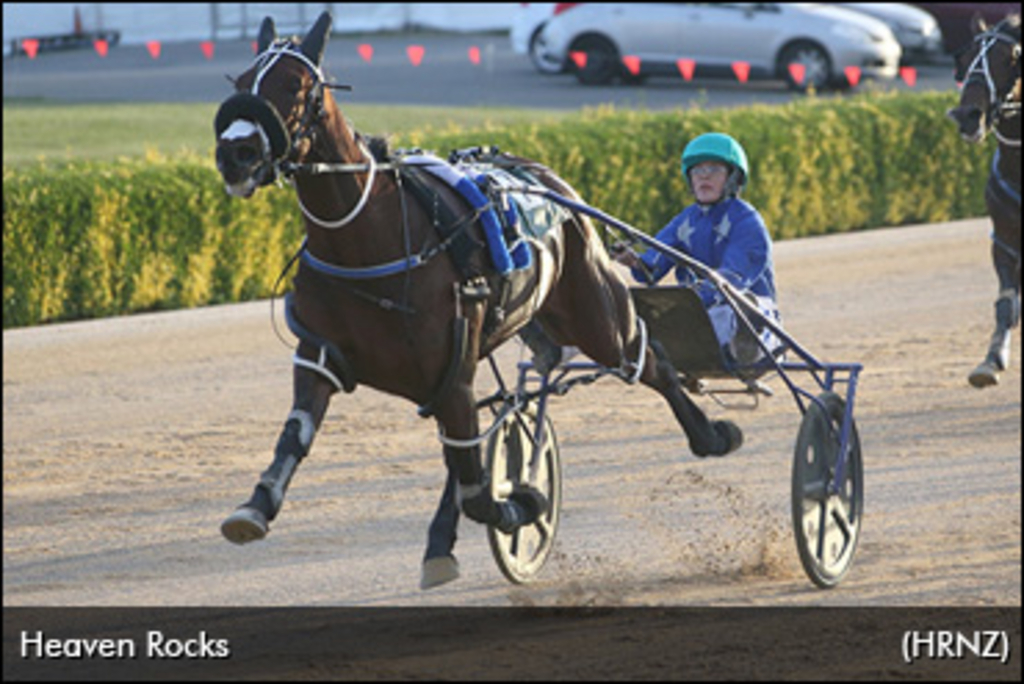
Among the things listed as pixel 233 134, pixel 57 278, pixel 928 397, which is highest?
pixel 233 134

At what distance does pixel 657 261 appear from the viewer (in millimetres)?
7270

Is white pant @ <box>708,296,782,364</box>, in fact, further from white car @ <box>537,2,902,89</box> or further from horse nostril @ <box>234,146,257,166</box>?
white car @ <box>537,2,902,89</box>

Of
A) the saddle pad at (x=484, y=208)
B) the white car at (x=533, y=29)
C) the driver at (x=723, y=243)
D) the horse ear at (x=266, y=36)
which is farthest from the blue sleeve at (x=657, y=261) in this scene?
the white car at (x=533, y=29)

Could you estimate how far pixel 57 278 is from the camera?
12.0 m

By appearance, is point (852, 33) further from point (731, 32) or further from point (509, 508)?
point (509, 508)

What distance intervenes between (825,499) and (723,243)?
39.2 inches

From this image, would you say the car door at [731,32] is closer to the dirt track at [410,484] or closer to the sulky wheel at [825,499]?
the dirt track at [410,484]

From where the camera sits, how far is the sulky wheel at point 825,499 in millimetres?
6465

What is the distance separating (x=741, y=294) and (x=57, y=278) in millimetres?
6337

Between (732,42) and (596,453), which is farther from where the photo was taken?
(732,42)

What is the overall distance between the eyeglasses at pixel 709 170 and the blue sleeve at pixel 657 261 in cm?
17

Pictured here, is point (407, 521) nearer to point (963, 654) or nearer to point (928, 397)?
point (963, 654)

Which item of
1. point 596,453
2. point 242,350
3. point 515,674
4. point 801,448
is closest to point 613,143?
point 242,350

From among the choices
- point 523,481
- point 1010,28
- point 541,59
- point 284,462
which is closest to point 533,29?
point 541,59
